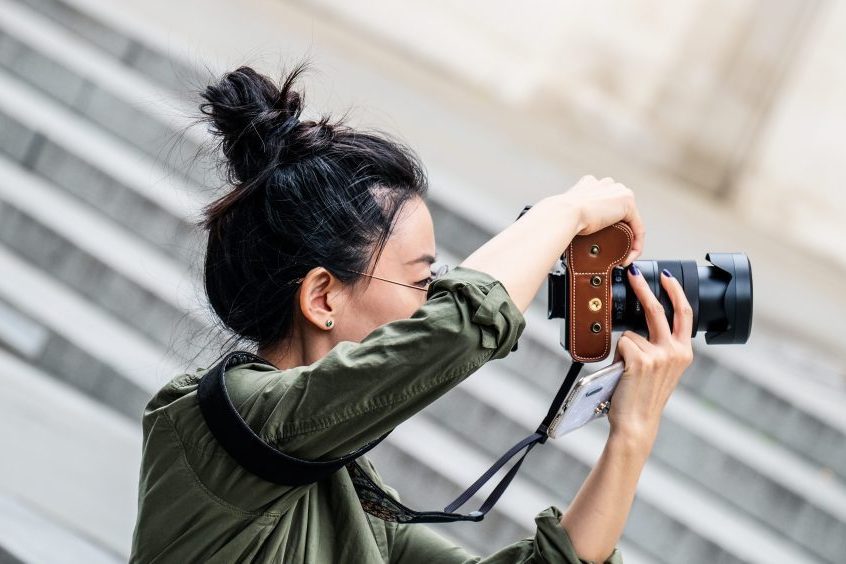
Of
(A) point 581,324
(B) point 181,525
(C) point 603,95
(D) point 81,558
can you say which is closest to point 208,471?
(B) point 181,525

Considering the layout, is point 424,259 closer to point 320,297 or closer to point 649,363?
point 320,297

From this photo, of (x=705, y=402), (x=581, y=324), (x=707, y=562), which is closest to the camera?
(x=581, y=324)

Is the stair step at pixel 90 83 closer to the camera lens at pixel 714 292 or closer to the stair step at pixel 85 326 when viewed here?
the stair step at pixel 85 326

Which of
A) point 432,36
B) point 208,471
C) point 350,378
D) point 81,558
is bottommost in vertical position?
point 81,558

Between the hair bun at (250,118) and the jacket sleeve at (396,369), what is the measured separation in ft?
1.33

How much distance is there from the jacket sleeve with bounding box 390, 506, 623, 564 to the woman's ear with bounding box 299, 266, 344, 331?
15.3 inches

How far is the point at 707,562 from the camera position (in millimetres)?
3318

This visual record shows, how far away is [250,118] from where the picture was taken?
4.64 ft

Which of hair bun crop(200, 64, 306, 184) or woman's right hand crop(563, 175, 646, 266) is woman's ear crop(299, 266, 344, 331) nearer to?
hair bun crop(200, 64, 306, 184)

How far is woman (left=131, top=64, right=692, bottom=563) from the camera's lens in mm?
1088

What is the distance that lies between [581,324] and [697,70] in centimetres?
425

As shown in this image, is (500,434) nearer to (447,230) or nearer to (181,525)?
(447,230)

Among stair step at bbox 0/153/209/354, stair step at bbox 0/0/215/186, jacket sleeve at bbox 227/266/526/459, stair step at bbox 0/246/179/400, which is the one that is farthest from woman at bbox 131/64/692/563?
stair step at bbox 0/0/215/186

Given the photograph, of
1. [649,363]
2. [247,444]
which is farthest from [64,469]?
[649,363]
